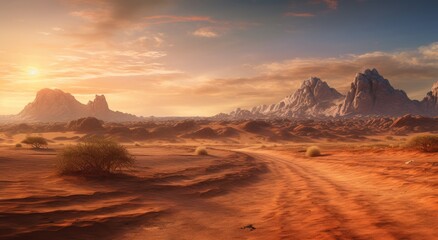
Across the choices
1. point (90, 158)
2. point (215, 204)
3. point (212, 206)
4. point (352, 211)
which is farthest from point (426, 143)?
point (90, 158)

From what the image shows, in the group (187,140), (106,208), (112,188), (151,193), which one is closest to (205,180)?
(151,193)

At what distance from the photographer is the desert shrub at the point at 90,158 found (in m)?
14.6

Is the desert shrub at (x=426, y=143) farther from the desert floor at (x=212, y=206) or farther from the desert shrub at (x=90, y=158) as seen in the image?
the desert shrub at (x=90, y=158)

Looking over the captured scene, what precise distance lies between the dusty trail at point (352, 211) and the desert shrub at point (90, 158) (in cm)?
693

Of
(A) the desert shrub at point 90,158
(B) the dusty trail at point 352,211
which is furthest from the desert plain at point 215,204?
(A) the desert shrub at point 90,158

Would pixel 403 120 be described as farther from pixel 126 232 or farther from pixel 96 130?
pixel 126 232

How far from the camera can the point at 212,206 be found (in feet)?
37.4

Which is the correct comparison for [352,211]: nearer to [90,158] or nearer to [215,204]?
[215,204]

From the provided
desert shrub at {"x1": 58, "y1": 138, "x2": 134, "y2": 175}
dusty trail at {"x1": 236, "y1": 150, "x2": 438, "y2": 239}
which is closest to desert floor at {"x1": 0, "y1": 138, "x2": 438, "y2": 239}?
dusty trail at {"x1": 236, "y1": 150, "x2": 438, "y2": 239}

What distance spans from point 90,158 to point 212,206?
6.84 metres

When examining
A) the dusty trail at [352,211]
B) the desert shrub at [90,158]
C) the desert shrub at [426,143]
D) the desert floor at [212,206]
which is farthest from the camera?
the desert shrub at [426,143]

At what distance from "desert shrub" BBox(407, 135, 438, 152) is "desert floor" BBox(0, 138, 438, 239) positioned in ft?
36.3

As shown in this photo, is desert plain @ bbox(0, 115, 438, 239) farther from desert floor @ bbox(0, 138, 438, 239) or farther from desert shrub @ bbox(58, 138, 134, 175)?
desert shrub @ bbox(58, 138, 134, 175)

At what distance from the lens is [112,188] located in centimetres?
1262
